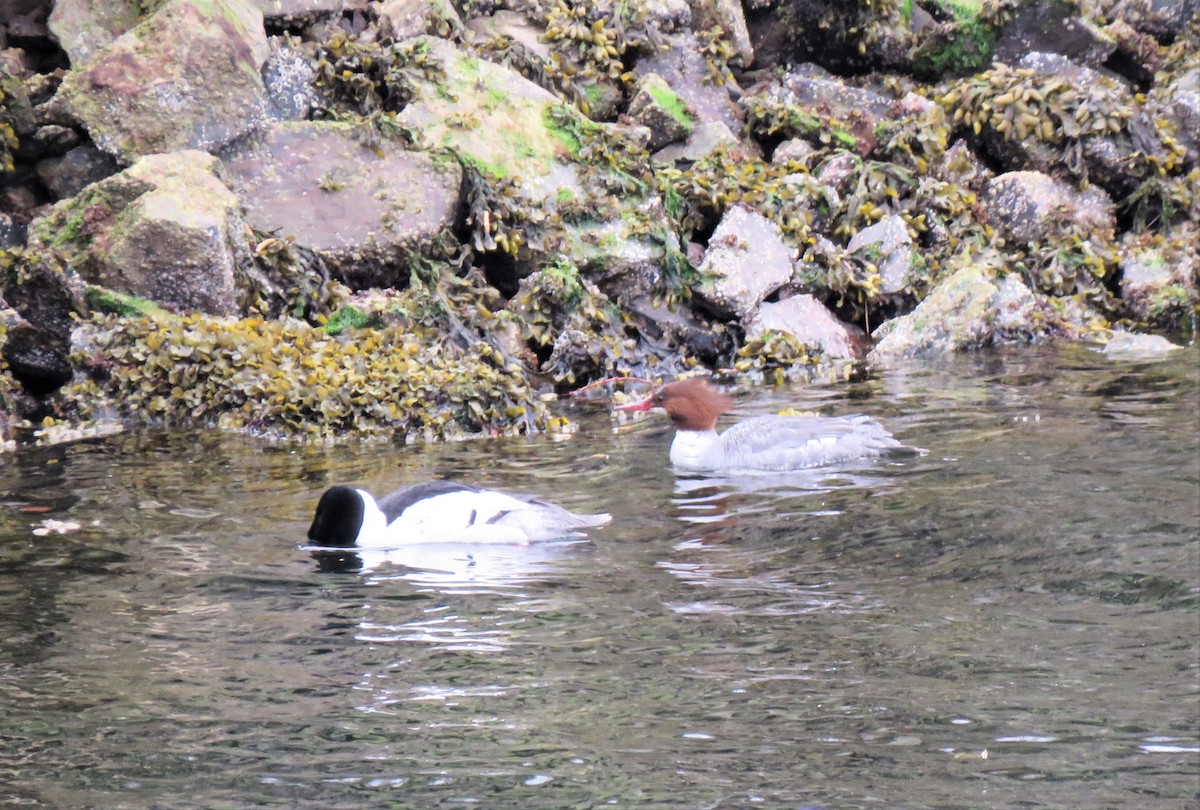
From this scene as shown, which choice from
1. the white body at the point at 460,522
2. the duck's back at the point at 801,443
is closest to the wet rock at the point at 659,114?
the duck's back at the point at 801,443

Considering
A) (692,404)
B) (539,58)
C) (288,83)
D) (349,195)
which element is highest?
(539,58)

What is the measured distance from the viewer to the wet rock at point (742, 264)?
571 inches

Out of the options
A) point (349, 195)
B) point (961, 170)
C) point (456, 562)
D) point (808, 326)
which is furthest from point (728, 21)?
point (456, 562)

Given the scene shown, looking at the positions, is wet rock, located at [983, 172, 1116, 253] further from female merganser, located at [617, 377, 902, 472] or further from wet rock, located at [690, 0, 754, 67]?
female merganser, located at [617, 377, 902, 472]

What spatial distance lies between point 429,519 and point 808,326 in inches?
298

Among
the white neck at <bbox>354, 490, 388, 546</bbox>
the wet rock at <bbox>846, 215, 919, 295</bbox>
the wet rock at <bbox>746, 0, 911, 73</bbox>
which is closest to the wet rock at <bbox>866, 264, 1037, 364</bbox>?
the wet rock at <bbox>846, 215, 919, 295</bbox>

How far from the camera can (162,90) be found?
13883mm

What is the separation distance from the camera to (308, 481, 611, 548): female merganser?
771 cm

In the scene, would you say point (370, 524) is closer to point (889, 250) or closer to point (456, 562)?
point (456, 562)

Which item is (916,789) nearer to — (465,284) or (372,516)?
(372,516)

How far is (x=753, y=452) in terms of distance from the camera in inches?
392

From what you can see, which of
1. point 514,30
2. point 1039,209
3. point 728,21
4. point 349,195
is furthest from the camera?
point 728,21

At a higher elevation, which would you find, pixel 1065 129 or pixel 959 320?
pixel 1065 129

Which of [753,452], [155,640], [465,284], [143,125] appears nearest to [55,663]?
[155,640]
